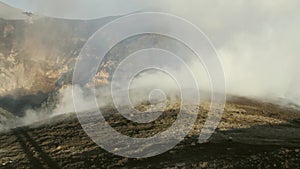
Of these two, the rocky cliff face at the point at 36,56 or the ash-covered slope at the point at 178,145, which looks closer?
the ash-covered slope at the point at 178,145

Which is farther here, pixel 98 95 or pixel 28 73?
pixel 28 73

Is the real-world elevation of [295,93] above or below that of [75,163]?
above

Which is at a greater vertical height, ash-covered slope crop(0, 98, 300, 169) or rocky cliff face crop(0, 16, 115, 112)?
rocky cliff face crop(0, 16, 115, 112)

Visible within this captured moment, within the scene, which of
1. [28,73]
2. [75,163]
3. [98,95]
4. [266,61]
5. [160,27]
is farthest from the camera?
[160,27]

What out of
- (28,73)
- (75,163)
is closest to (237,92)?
(75,163)

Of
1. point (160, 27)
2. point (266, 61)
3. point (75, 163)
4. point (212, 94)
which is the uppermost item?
point (160, 27)

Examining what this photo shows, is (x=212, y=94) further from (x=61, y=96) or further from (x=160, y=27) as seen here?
(x=160, y=27)

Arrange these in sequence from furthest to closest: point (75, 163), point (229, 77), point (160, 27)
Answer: point (160, 27) → point (229, 77) → point (75, 163)

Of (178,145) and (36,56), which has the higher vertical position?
(36,56)

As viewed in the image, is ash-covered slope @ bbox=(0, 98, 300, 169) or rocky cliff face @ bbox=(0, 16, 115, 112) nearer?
ash-covered slope @ bbox=(0, 98, 300, 169)

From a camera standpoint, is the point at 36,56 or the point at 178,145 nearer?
the point at 178,145

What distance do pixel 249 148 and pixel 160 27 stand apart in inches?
1788

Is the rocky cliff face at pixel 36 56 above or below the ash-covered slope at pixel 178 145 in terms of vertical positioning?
above

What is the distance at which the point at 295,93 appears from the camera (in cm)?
4291
